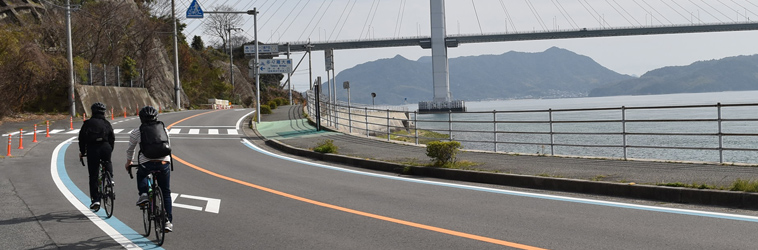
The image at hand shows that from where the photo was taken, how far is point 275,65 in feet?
161

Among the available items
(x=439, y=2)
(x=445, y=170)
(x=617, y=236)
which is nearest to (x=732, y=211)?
(x=617, y=236)

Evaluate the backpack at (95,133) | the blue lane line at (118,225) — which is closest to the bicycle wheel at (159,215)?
the blue lane line at (118,225)

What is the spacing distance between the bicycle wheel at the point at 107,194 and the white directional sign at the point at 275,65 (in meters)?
39.4

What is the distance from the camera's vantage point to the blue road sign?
4055 centimetres

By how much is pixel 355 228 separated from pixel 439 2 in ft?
360

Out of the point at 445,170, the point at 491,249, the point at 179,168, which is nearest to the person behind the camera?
the point at 491,249

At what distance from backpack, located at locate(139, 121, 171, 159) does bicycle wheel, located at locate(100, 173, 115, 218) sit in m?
1.94

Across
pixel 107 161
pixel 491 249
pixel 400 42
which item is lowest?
pixel 491 249

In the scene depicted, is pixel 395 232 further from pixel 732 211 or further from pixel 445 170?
pixel 445 170

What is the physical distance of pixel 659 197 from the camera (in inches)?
385

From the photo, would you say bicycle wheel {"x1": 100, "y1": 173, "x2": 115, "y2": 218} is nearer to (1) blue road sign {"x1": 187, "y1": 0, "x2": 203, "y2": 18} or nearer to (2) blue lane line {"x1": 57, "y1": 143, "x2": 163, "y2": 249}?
(2) blue lane line {"x1": 57, "y1": 143, "x2": 163, "y2": 249}

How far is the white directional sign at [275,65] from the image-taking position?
48487 millimetres

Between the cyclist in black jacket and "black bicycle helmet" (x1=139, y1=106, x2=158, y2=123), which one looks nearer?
"black bicycle helmet" (x1=139, y1=106, x2=158, y2=123)

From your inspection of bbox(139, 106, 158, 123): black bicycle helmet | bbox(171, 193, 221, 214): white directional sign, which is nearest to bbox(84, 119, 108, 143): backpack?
bbox(171, 193, 221, 214): white directional sign
